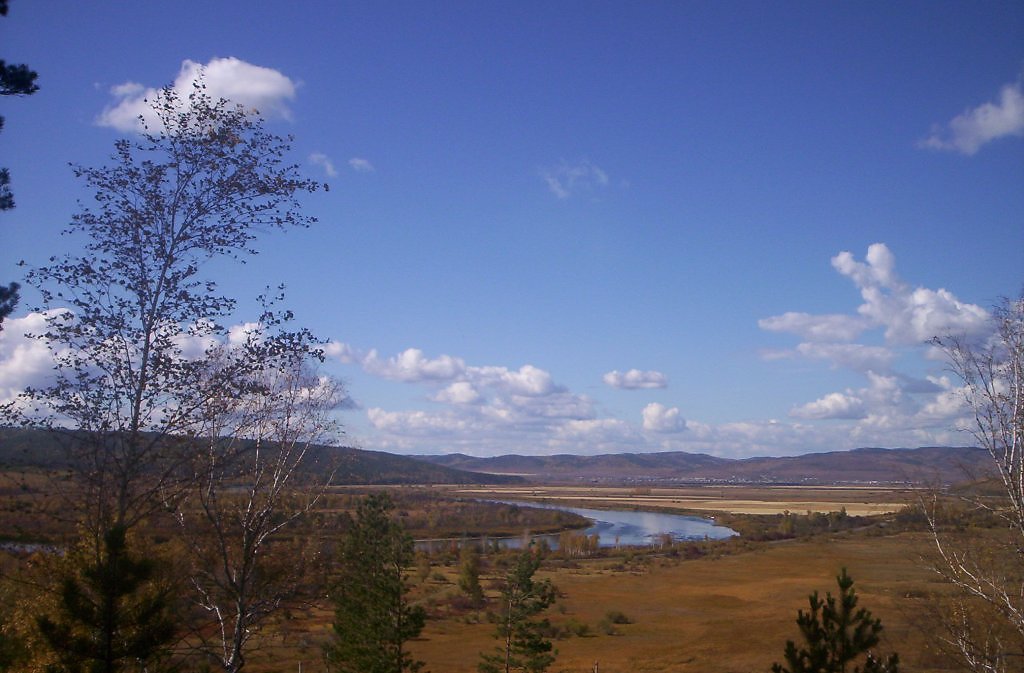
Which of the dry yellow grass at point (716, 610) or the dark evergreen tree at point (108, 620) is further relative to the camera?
the dry yellow grass at point (716, 610)

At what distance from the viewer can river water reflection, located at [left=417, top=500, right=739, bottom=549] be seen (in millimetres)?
95531

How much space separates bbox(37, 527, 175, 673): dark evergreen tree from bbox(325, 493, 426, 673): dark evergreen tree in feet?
44.5

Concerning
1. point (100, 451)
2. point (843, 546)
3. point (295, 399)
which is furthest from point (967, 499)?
point (843, 546)

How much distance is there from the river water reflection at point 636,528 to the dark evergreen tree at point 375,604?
59.1 m

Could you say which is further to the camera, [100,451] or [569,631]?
[569,631]

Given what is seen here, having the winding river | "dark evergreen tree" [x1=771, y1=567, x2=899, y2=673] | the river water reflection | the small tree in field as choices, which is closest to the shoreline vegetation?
the small tree in field

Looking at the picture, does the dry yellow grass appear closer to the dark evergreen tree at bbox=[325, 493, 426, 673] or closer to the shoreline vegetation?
the shoreline vegetation

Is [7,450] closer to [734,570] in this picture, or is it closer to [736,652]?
[736,652]

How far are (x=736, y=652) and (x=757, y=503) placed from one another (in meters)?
137

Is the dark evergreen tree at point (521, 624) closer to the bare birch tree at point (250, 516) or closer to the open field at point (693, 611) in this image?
the open field at point (693, 611)

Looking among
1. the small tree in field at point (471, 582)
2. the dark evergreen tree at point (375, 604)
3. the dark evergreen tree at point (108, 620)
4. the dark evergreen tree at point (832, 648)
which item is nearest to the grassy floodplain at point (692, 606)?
the dark evergreen tree at point (832, 648)

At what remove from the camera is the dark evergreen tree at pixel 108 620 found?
8719 mm

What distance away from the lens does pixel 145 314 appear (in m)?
9.33

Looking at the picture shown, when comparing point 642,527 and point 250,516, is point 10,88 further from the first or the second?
point 642,527
